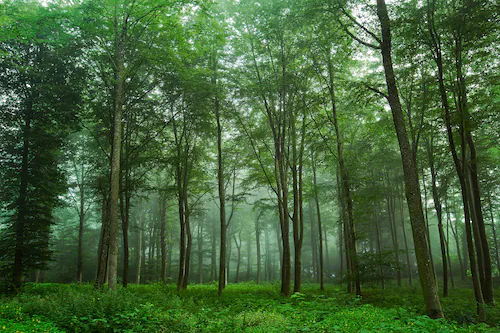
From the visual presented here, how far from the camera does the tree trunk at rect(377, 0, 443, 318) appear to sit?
285 inches

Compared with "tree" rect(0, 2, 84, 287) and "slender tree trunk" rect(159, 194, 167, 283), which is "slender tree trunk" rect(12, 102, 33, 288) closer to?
"tree" rect(0, 2, 84, 287)

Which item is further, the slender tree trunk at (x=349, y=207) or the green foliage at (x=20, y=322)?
the slender tree trunk at (x=349, y=207)

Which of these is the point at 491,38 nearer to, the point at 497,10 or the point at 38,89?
the point at 497,10

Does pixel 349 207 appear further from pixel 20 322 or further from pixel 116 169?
pixel 20 322

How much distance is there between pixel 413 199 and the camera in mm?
7723

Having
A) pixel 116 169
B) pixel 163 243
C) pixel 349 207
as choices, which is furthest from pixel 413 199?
A: pixel 163 243

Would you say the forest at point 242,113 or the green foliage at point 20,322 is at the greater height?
the forest at point 242,113

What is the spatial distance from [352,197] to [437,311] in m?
6.69

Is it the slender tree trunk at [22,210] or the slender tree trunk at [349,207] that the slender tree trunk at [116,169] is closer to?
the slender tree trunk at [22,210]

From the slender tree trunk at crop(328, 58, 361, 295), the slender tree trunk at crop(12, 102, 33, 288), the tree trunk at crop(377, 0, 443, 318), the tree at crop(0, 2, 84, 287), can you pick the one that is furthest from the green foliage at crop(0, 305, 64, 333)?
the slender tree trunk at crop(328, 58, 361, 295)

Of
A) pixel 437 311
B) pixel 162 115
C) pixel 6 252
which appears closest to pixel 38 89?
pixel 162 115

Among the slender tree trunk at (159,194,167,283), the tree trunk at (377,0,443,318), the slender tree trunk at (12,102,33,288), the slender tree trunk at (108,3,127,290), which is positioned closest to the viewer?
the tree trunk at (377,0,443,318)

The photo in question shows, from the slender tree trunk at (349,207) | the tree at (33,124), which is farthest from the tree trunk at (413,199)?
the tree at (33,124)

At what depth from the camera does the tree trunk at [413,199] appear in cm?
723
